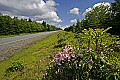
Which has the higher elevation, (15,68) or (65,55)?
(65,55)

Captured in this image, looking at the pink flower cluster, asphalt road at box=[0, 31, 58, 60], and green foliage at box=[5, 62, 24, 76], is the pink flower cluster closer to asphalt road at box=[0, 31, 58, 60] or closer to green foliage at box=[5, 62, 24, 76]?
green foliage at box=[5, 62, 24, 76]

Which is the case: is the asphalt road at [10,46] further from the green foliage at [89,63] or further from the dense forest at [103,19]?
the green foliage at [89,63]

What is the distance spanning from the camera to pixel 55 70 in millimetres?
4121

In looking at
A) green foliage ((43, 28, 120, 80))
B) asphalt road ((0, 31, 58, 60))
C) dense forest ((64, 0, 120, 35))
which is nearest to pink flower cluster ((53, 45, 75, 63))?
green foliage ((43, 28, 120, 80))

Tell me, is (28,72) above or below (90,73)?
below

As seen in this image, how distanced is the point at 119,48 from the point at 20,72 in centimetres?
479

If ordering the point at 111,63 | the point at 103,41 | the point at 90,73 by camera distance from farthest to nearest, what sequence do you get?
the point at 103,41 → the point at 90,73 → the point at 111,63

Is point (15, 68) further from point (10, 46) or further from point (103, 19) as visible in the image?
point (103, 19)

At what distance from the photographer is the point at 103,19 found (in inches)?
1395

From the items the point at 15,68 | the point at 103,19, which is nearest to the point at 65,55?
the point at 15,68

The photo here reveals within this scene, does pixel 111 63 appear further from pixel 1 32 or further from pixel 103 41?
pixel 1 32

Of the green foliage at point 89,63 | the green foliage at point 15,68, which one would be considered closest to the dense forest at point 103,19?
the green foliage at point 15,68

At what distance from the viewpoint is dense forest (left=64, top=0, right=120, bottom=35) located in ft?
89.5

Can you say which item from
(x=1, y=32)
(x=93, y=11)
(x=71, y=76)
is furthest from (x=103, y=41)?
(x=1, y=32)
